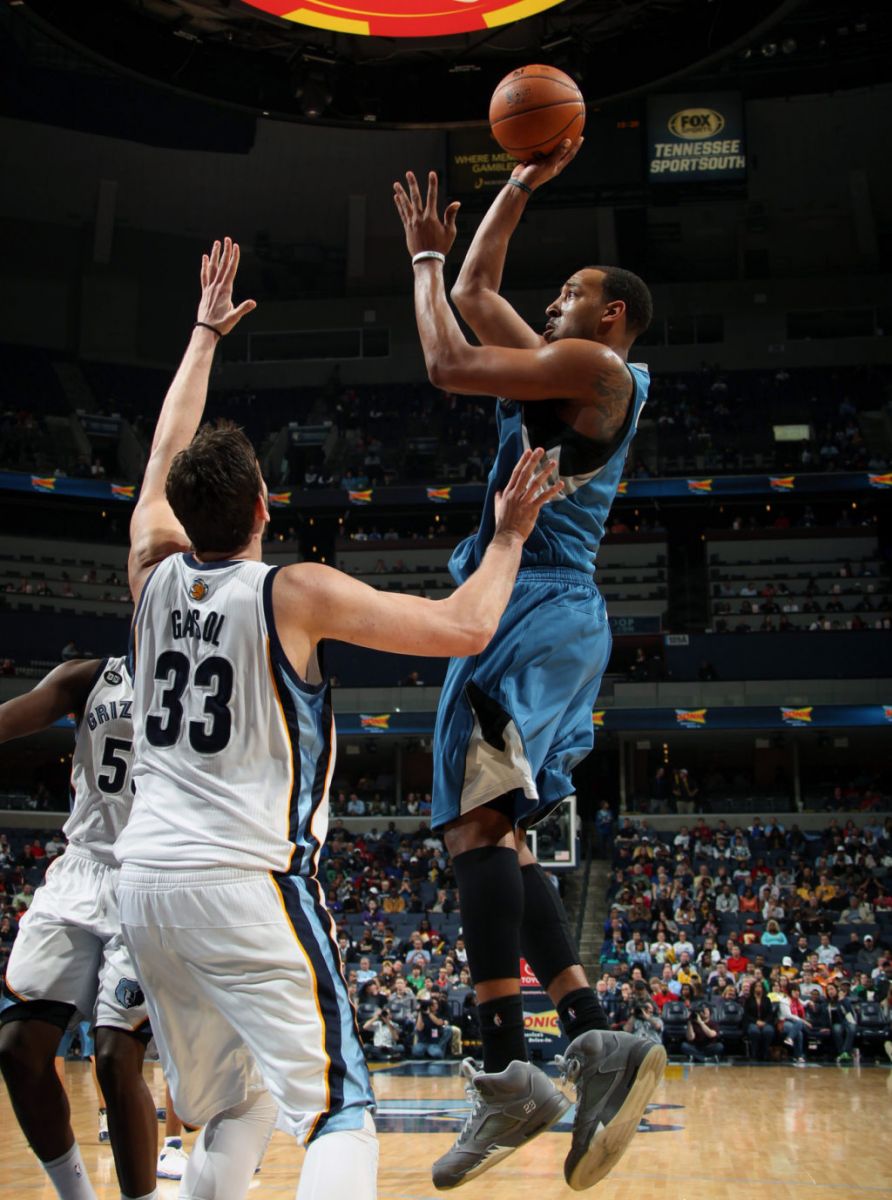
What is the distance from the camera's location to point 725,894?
845 inches

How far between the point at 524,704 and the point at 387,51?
20.8 m

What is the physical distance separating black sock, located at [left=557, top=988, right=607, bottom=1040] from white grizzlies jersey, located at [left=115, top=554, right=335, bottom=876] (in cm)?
112

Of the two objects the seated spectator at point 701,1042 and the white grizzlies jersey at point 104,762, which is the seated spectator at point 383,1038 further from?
the white grizzlies jersey at point 104,762

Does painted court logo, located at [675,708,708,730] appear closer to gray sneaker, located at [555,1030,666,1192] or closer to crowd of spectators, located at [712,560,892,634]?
crowd of spectators, located at [712,560,892,634]

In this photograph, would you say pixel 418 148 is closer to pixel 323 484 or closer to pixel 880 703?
pixel 323 484

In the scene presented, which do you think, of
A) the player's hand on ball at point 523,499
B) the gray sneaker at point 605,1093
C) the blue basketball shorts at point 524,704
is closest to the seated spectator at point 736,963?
the blue basketball shorts at point 524,704

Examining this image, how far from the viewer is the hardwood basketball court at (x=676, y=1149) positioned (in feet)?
23.2

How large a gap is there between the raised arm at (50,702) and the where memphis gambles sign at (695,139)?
27817 mm

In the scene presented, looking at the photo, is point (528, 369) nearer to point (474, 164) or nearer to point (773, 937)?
point (773, 937)

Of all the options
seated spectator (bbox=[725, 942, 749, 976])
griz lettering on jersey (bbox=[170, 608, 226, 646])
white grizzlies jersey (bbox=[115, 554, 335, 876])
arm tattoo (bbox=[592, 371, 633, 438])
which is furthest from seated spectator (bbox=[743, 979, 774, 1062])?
griz lettering on jersey (bbox=[170, 608, 226, 646])

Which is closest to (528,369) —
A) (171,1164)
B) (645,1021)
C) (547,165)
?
(547,165)

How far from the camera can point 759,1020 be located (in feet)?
54.8

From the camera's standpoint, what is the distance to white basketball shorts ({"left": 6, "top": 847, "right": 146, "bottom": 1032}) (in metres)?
4.35

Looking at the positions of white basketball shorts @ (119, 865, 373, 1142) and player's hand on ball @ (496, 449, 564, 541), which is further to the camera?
player's hand on ball @ (496, 449, 564, 541)
